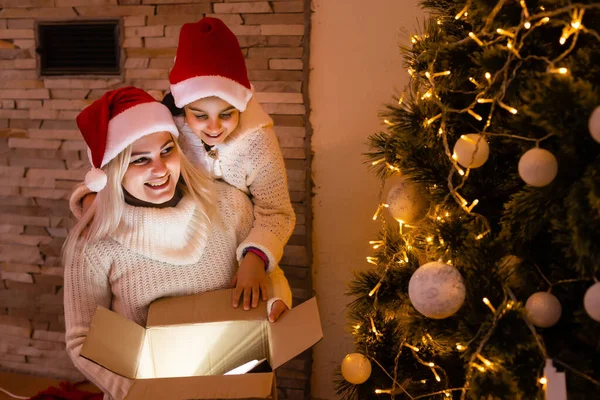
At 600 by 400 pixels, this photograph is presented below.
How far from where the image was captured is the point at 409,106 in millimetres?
1031

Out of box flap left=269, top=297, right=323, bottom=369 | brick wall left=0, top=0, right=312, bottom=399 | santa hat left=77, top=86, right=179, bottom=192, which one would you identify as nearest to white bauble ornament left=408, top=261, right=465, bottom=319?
box flap left=269, top=297, right=323, bottom=369

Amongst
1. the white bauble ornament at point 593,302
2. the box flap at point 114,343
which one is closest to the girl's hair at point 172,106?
the box flap at point 114,343

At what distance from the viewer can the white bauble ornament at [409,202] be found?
3.54 feet

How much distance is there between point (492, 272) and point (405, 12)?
3.24 feet

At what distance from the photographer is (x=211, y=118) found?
128 cm

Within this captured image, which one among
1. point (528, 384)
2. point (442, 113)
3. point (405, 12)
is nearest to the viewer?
point (528, 384)

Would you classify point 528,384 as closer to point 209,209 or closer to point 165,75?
point 209,209

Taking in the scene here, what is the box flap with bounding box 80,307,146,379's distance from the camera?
1.04 m

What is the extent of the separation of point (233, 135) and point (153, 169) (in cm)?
22

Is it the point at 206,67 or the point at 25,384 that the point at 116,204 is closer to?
the point at 206,67

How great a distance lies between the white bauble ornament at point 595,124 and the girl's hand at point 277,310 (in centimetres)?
72

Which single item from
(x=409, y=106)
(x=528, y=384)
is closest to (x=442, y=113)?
(x=409, y=106)

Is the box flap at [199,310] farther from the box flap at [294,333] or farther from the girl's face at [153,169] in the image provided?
the girl's face at [153,169]

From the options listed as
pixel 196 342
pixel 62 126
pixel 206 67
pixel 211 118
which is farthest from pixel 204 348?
pixel 62 126
